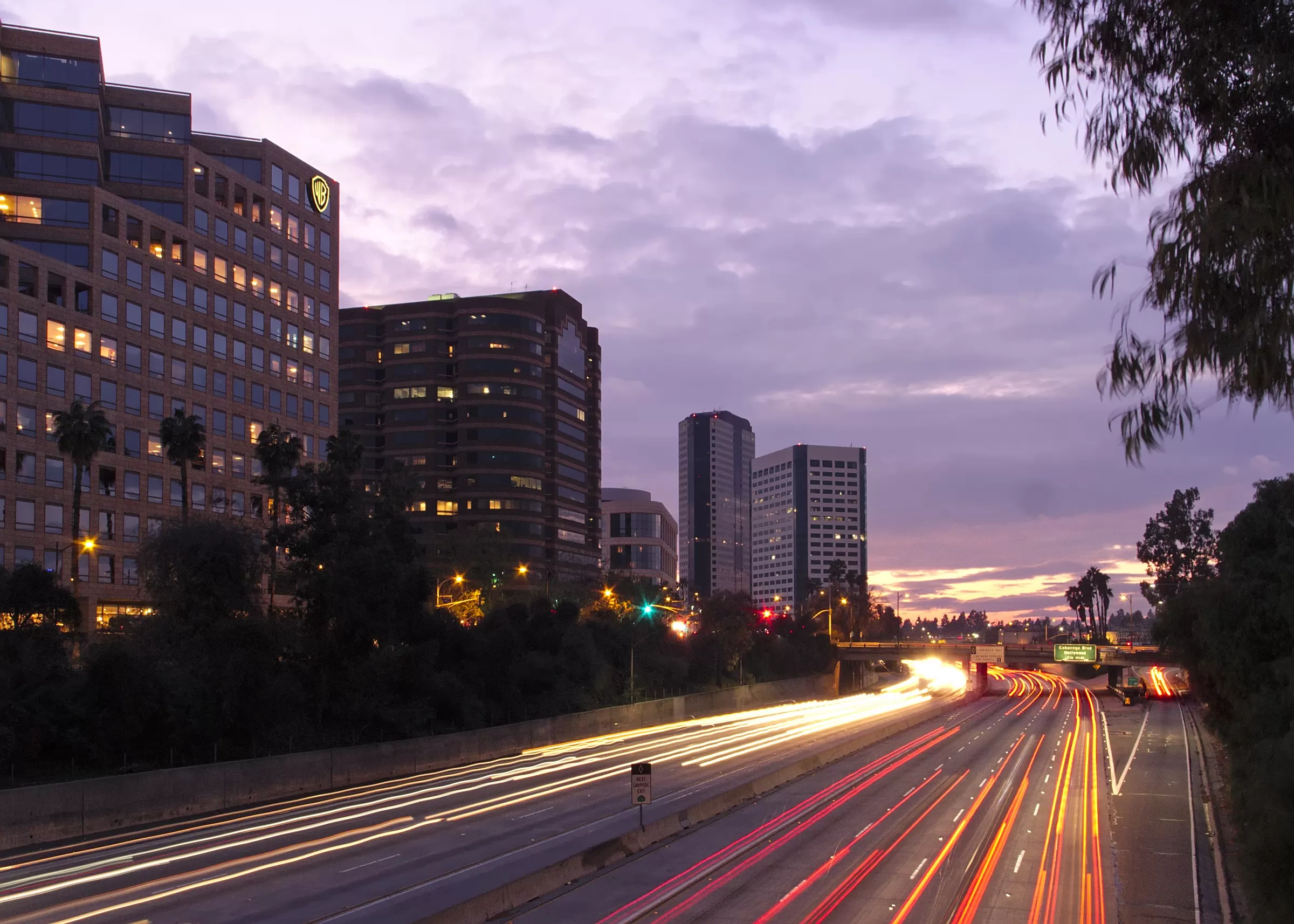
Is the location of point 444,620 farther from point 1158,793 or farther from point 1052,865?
point 1052,865

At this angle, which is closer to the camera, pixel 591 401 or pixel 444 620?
pixel 444 620

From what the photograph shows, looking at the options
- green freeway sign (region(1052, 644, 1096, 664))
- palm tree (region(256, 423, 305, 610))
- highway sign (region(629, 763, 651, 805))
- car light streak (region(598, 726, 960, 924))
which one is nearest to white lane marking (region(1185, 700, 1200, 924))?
car light streak (region(598, 726, 960, 924))

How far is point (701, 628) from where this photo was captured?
110562mm

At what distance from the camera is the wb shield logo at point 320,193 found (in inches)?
3920

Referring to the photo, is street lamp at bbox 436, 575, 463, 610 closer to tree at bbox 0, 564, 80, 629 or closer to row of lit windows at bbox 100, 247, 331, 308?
tree at bbox 0, 564, 80, 629

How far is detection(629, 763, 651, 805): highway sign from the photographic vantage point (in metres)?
29.5

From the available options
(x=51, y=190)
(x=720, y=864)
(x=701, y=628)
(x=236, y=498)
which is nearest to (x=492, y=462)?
(x=701, y=628)

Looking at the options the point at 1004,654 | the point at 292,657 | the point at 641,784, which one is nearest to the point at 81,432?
the point at 292,657

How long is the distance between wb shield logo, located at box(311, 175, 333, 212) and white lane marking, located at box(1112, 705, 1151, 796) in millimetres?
77859

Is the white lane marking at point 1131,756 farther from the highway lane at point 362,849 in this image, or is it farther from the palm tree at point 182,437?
the palm tree at point 182,437

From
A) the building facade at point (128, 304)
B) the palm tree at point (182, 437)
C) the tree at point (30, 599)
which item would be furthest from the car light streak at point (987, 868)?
the palm tree at point (182, 437)

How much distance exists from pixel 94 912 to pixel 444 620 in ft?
138

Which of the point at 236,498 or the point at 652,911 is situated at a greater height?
the point at 236,498

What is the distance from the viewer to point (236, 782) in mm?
41156
